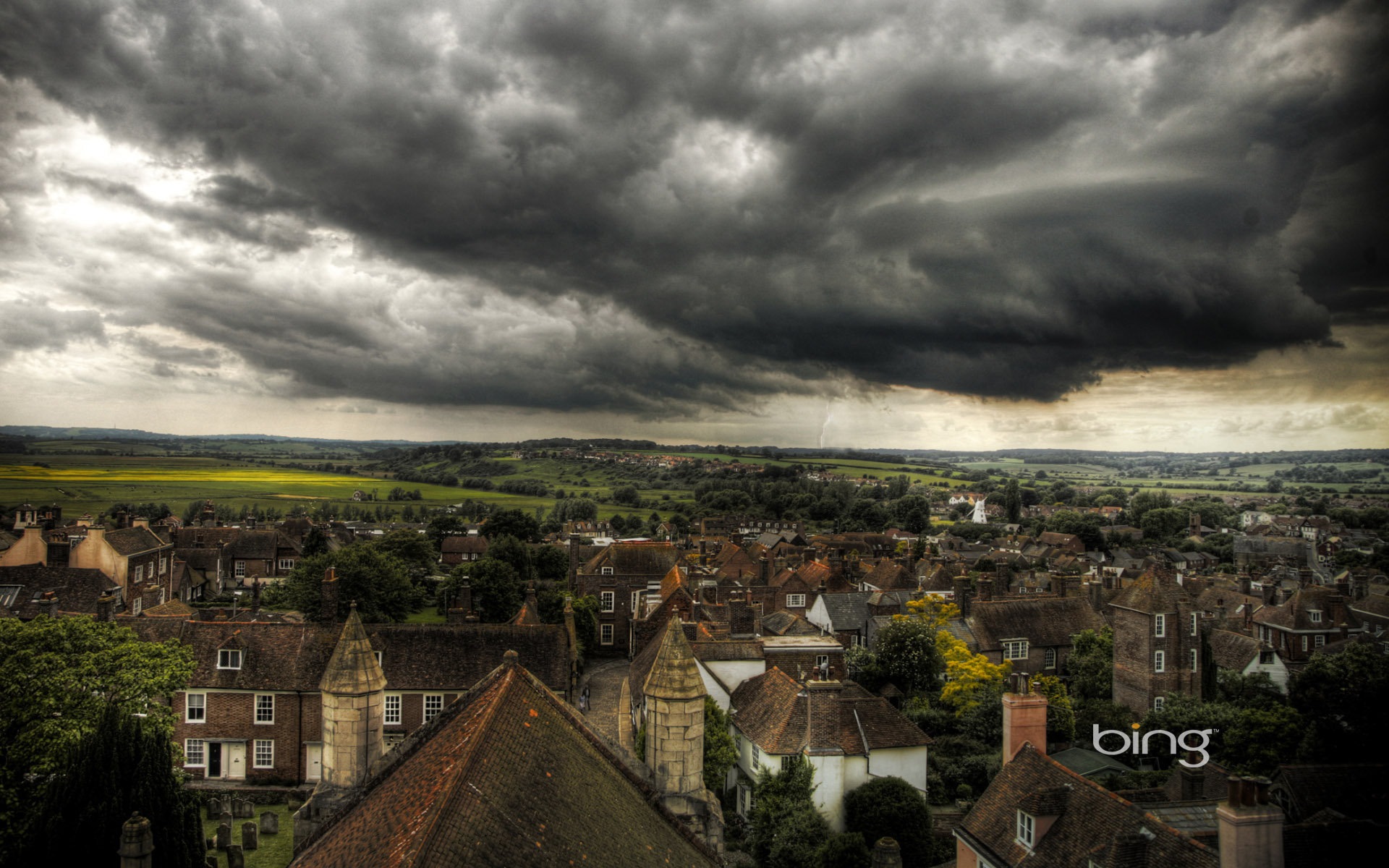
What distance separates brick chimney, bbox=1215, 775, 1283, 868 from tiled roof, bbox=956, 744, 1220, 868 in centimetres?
171

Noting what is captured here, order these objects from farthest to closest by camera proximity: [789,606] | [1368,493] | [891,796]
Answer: [789,606], [1368,493], [891,796]

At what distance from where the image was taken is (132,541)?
200 ft

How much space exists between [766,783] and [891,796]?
4.68 metres

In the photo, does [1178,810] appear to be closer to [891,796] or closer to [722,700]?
[891,796]

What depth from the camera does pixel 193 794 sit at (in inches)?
915

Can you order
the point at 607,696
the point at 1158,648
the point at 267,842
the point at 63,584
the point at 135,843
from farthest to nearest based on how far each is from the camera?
1. the point at 63,584
2. the point at 607,696
3. the point at 1158,648
4. the point at 267,842
5. the point at 135,843

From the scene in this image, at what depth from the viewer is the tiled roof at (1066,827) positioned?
17438 millimetres

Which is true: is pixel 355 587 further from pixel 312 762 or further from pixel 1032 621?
pixel 1032 621

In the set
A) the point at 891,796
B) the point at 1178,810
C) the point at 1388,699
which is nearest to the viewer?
the point at 1178,810

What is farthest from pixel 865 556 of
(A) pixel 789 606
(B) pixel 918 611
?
(B) pixel 918 611

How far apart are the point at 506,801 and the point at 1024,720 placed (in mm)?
20991

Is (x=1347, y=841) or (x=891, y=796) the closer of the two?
(x=1347, y=841)

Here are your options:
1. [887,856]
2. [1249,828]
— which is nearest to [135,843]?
[887,856]

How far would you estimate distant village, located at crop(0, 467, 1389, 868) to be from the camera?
12.0 metres
